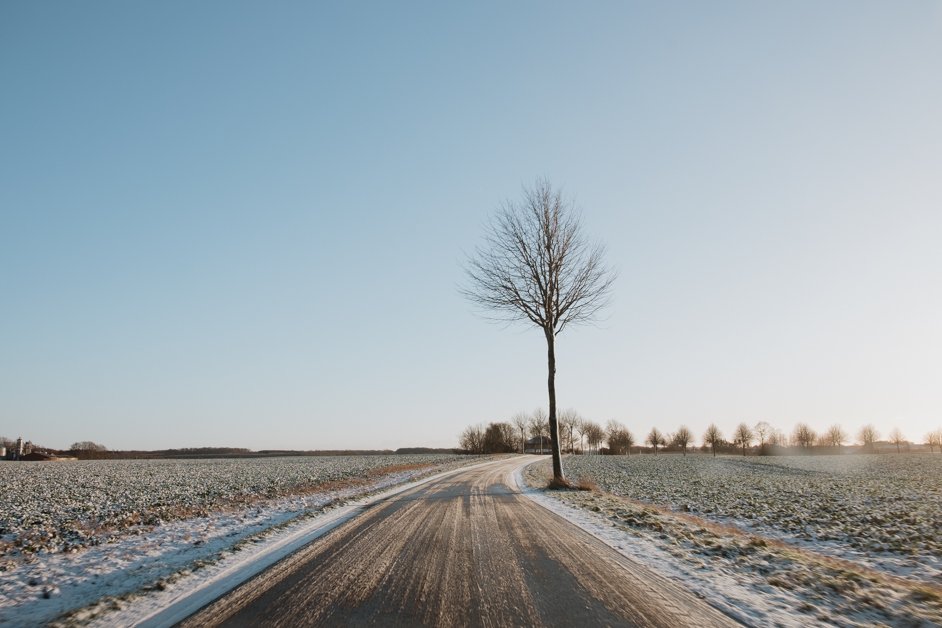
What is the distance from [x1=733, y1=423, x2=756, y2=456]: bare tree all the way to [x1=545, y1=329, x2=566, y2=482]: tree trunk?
128 metres

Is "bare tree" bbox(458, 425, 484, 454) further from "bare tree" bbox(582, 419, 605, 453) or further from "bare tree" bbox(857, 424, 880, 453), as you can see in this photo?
"bare tree" bbox(857, 424, 880, 453)

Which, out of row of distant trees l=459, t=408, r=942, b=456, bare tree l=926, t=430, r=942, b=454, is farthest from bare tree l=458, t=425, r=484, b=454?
bare tree l=926, t=430, r=942, b=454

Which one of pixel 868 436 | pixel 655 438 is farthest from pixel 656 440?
pixel 868 436

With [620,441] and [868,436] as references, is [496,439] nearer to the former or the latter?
[620,441]

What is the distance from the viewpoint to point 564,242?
23.8 m

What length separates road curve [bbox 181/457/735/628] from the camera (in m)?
4.39

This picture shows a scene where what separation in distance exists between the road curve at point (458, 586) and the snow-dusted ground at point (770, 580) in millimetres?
489

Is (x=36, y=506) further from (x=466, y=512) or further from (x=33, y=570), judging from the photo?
(x=466, y=512)

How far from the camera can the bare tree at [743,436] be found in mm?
125500

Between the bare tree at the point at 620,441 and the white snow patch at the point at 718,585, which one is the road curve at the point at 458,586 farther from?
the bare tree at the point at 620,441

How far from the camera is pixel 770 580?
598 cm

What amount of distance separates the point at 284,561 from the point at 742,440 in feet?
477

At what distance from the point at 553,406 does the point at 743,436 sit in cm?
12889

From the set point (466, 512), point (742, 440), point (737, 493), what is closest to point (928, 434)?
point (742, 440)
